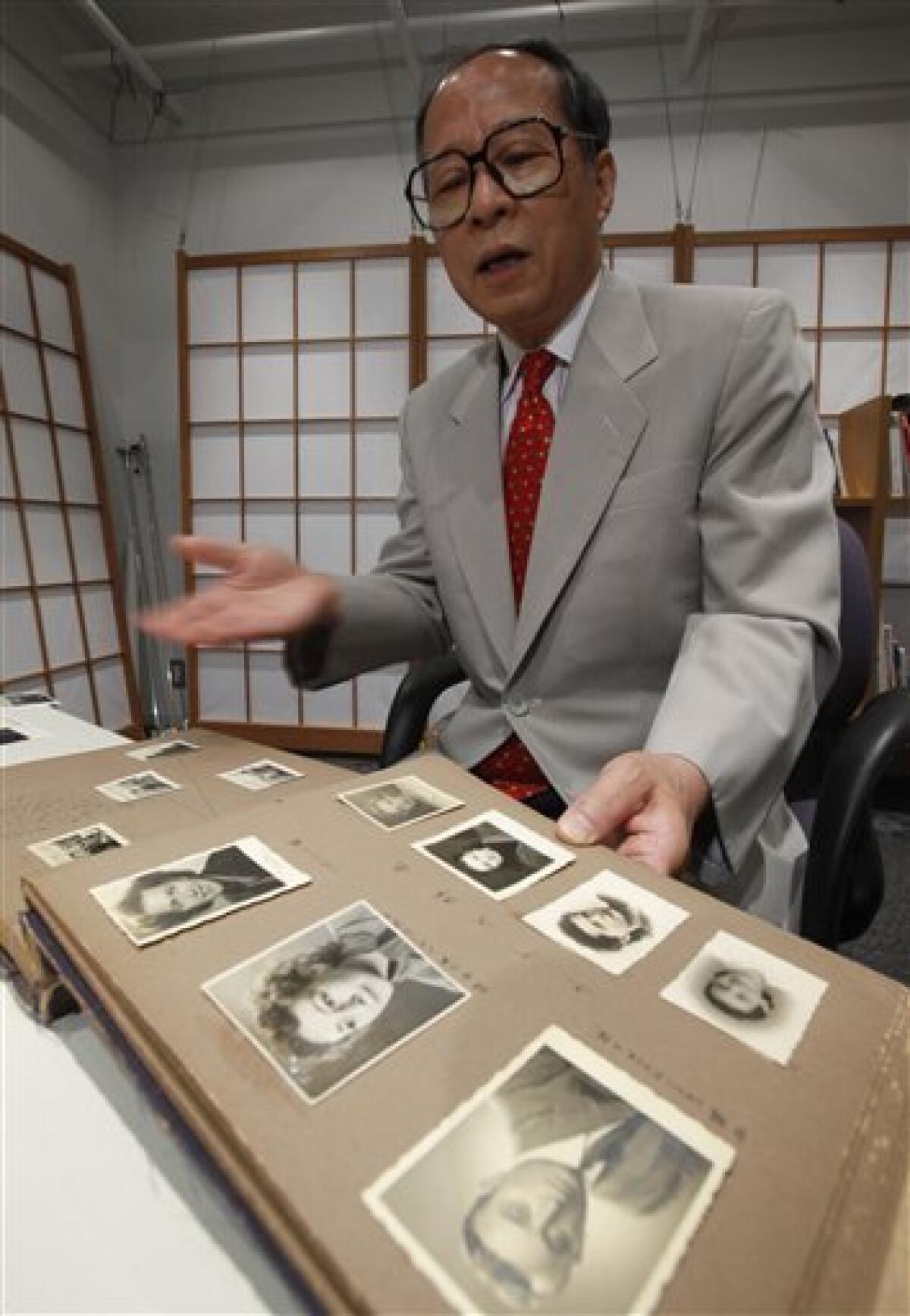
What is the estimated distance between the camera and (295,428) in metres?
2.88

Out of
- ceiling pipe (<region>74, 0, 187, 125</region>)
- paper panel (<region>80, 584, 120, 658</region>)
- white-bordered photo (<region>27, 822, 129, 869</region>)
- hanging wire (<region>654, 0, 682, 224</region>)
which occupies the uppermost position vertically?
ceiling pipe (<region>74, 0, 187, 125</region>)

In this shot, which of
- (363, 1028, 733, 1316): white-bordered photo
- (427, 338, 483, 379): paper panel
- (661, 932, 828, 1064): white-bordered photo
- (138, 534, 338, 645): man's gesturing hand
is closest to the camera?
(363, 1028, 733, 1316): white-bordered photo

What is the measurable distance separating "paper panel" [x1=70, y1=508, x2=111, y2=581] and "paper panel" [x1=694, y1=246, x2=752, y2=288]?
2459 mm

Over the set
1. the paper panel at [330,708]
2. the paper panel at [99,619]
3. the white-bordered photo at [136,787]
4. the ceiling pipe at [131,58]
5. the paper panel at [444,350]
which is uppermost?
the ceiling pipe at [131,58]

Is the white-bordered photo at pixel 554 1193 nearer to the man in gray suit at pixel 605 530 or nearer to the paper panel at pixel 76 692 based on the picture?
the man in gray suit at pixel 605 530

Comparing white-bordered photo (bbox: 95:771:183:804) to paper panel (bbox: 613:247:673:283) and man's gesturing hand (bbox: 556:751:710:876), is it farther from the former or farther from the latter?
paper panel (bbox: 613:247:673:283)

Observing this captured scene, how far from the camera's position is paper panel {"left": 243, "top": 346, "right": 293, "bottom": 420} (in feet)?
9.39

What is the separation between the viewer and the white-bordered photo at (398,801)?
0.53 metres

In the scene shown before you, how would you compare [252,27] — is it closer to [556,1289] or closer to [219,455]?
[219,455]

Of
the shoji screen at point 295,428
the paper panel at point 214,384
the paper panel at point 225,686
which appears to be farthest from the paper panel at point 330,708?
the paper panel at point 214,384

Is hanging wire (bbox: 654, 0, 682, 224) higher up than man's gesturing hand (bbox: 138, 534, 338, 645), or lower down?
higher up

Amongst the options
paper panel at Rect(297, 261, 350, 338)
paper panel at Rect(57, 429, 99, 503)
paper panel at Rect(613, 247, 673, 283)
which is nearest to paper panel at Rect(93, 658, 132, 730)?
paper panel at Rect(57, 429, 99, 503)

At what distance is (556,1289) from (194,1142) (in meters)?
0.16

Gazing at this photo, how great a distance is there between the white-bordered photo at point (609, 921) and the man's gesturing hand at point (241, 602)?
0.33 meters
